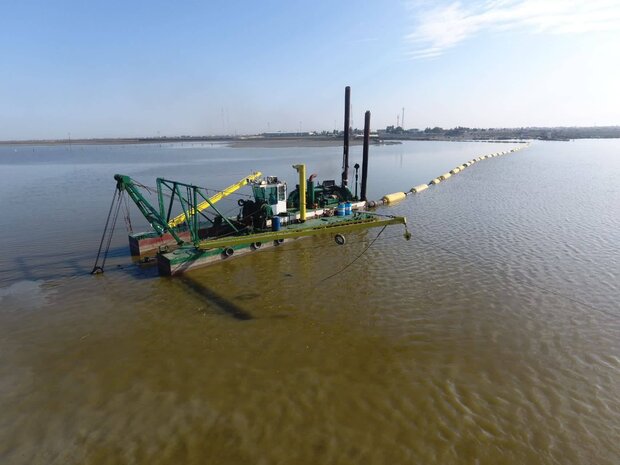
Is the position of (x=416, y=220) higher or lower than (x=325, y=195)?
lower

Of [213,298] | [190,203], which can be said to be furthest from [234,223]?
[213,298]

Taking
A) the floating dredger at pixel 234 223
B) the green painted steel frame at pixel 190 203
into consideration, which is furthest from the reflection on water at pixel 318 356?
the green painted steel frame at pixel 190 203

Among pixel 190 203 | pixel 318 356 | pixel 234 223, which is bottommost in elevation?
pixel 318 356

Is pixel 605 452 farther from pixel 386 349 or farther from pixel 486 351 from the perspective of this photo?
pixel 386 349

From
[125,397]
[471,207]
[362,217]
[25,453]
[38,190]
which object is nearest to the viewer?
[25,453]

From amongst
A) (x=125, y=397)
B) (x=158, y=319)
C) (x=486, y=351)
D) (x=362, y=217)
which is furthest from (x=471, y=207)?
(x=125, y=397)

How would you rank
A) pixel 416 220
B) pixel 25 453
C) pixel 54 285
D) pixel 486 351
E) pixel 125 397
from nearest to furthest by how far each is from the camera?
pixel 25 453 < pixel 125 397 < pixel 486 351 < pixel 54 285 < pixel 416 220

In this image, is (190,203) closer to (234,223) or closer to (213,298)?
(234,223)
